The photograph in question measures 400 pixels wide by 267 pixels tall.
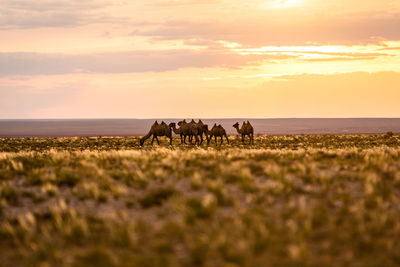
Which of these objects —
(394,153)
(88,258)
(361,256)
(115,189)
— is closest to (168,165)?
(115,189)

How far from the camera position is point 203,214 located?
8703mm

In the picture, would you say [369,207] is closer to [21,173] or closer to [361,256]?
[361,256]

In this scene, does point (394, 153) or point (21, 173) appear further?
point (394, 153)

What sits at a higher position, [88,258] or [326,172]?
[326,172]

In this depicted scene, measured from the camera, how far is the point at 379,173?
1155 cm

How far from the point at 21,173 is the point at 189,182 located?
5.50 metres

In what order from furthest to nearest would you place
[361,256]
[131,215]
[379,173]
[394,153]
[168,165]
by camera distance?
[394,153] → [168,165] → [379,173] → [131,215] → [361,256]

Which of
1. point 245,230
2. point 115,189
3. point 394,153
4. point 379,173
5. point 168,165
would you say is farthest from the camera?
point 394,153

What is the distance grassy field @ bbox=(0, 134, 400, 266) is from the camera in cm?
709

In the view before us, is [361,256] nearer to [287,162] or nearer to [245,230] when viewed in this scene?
[245,230]

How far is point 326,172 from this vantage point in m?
11.7

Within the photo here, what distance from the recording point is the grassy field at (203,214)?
7.09 meters

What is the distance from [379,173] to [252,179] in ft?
12.0

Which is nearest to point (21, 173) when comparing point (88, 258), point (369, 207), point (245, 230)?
point (88, 258)
